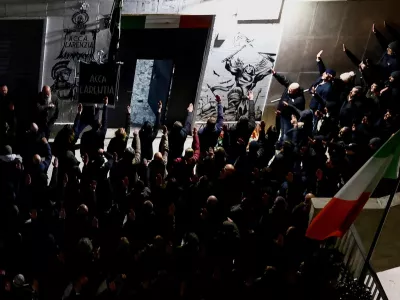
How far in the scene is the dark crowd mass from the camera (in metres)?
8.02

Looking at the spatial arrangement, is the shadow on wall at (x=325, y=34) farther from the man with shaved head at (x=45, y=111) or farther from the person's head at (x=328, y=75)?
the man with shaved head at (x=45, y=111)

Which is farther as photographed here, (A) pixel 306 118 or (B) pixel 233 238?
(A) pixel 306 118

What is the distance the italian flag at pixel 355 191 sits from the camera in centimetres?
790

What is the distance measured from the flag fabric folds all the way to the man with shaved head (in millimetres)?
1892

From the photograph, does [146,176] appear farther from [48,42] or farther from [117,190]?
[48,42]

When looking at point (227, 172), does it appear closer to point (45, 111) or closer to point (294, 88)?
point (45, 111)

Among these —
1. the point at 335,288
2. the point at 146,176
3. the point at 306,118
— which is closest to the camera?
the point at 335,288

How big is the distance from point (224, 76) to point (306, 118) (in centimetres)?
276

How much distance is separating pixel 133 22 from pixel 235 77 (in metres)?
2.79

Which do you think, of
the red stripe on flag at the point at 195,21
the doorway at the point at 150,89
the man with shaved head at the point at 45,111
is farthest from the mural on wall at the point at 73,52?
the doorway at the point at 150,89

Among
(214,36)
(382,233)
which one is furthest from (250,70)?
(382,233)

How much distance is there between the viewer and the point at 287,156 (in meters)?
10.1

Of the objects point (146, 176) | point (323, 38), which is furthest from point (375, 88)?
point (146, 176)

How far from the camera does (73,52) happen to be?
12.1 meters
